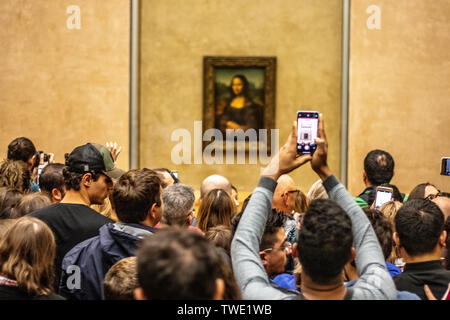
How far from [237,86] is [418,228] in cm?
975

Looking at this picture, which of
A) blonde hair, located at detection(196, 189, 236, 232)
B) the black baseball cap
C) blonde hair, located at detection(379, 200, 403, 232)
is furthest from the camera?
blonde hair, located at detection(196, 189, 236, 232)

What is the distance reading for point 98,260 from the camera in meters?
3.54

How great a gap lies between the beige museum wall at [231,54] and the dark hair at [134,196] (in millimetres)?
9311

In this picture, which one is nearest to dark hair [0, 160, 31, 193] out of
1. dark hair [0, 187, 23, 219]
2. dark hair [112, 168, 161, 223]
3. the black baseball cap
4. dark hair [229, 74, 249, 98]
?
dark hair [0, 187, 23, 219]

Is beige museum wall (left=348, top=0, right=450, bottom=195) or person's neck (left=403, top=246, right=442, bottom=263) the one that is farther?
beige museum wall (left=348, top=0, right=450, bottom=195)

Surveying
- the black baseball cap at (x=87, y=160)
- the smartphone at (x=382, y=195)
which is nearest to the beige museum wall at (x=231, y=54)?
the smartphone at (x=382, y=195)

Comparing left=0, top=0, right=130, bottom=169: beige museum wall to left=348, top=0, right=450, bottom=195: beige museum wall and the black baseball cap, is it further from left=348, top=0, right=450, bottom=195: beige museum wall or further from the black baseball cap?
the black baseball cap

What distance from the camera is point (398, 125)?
1228 centimetres

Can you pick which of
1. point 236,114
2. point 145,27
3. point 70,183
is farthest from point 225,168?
point 70,183

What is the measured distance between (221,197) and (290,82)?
27.4 ft

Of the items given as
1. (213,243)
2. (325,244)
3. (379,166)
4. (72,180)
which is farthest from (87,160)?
(379,166)

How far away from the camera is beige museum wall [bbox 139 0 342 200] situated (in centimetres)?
1308

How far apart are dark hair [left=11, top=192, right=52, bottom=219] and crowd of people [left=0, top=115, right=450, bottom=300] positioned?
→ 0.01 meters

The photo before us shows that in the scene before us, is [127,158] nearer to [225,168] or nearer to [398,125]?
[225,168]
